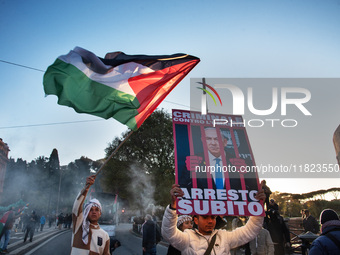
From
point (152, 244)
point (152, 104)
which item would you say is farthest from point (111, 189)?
point (152, 104)

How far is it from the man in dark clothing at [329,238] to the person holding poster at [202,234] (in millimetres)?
660

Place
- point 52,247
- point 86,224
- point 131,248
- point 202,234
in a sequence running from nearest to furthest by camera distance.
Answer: point 202,234
point 86,224
point 52,247
point 131,248

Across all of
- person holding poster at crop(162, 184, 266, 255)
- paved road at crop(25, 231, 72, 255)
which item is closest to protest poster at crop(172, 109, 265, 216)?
person holding poster at crop(162, 184, 266, 255)

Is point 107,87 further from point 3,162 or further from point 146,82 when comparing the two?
point 3,162

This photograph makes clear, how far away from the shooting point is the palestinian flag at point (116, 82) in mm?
4613

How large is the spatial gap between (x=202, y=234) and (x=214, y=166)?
79cm

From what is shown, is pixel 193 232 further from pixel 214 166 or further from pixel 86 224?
pixel 86 224

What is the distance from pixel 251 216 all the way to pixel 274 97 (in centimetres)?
302

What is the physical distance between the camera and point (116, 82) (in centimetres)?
477

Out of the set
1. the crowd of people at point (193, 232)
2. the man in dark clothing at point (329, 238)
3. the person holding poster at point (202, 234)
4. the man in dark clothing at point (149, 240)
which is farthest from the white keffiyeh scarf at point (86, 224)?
the man in dark clothing at point (149, 240)

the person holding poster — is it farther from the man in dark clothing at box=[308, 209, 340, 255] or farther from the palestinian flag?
the palestinian flag

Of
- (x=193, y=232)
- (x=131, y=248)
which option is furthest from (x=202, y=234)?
(x=131, y=248)

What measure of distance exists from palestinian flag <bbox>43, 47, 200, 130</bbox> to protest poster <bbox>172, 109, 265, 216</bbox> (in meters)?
1.18

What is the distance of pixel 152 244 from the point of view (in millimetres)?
8336
